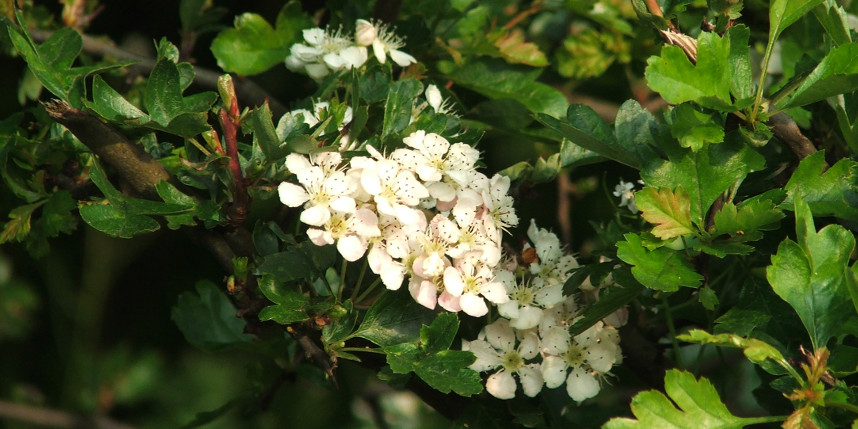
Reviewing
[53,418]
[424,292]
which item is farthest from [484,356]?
[53,418]

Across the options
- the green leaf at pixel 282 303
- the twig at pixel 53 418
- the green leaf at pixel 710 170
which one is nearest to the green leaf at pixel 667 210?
the green leaf at pixel 710 170

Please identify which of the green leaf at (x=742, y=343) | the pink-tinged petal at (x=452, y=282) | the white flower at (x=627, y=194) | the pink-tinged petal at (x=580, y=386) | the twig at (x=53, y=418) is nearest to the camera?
the green leaf at (x=742, y=343)

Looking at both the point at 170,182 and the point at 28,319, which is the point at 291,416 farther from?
the point at 170,182

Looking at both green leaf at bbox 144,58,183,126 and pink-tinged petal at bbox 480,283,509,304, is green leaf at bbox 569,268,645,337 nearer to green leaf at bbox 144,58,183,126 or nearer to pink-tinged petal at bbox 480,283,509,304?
pink-tinged petal at bbox 480,283,509,304

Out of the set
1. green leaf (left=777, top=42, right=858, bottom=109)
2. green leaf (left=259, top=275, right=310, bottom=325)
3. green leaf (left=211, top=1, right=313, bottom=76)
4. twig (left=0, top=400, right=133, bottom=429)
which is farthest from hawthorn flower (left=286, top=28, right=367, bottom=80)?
twig (left=0, top=400, right=133, bottom=429)

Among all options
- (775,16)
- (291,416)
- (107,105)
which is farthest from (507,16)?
(291,416)

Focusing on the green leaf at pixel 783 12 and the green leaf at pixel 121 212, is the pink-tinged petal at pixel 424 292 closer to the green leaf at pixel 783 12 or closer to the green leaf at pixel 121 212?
the green leaf at pixel 121 212
